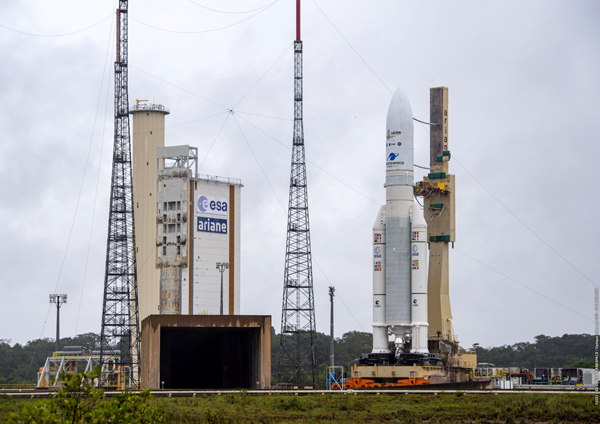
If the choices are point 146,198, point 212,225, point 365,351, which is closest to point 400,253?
point 212,225

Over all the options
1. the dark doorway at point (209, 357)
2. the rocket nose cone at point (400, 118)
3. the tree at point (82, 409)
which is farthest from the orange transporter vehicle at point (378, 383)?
the tree at point (82, 409)

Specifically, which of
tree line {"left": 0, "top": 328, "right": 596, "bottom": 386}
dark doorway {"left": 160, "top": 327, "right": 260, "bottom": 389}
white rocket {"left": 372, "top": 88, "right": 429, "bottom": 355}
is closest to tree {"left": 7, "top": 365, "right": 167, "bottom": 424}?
dark doorway {"left": 160, "top": 327, "right": 260, "bottom": 389}

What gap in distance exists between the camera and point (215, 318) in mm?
50844

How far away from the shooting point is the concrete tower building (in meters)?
76.5

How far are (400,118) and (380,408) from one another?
25.9 m

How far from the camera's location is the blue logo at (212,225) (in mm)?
75062

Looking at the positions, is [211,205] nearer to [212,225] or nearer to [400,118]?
[212,225]

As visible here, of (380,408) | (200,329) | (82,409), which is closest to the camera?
(82,409)

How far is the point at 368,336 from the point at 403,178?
82.4 meters

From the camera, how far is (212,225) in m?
76.1

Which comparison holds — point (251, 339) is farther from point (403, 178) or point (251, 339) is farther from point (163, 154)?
point (163, 154)

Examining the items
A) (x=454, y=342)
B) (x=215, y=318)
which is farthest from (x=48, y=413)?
(x=454, y=342)

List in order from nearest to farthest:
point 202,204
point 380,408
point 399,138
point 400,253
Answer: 1. point 380,408
2. point 400,253
3. point 399,138
4. point 202,204

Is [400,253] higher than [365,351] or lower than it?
higher
